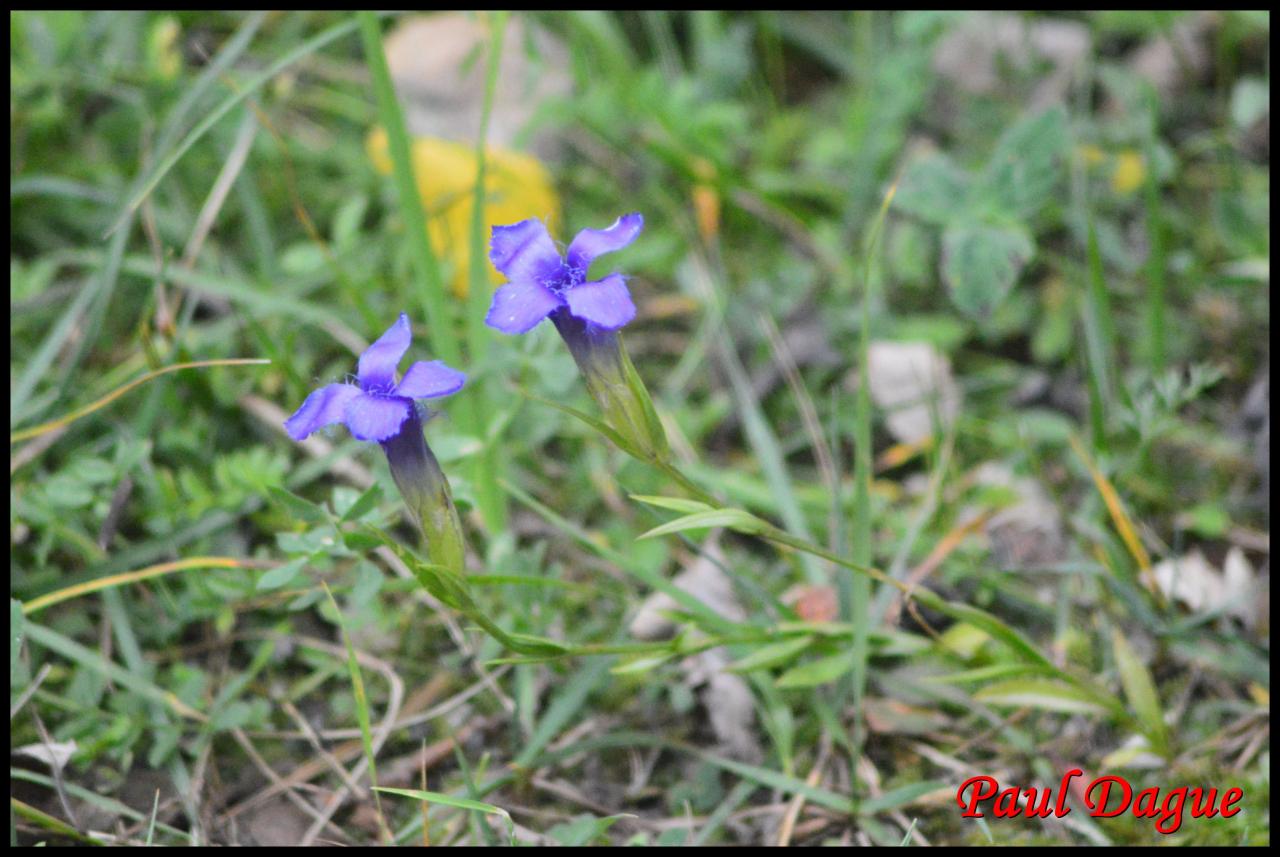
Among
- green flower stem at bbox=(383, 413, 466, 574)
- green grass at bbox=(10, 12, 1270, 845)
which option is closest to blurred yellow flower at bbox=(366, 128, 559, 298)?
green grass at bbox=(10, 12, 1270, 845)

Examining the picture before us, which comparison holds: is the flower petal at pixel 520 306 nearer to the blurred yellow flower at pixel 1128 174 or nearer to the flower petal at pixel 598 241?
the flower petal at pixel 598 241

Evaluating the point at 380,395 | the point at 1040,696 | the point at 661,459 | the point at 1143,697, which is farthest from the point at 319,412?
the point at 1143,697

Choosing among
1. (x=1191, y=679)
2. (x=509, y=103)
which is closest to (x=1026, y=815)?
(x=1191, y=679)

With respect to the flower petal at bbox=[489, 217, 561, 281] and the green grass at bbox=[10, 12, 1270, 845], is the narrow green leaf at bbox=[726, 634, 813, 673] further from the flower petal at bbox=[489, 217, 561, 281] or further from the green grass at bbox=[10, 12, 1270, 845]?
the flower petal at bbox=[489, 217, 561, 281]

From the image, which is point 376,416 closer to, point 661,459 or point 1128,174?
point 661,459

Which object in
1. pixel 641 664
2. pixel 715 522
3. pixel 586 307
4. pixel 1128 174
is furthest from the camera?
pixel 1128 174
